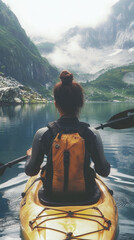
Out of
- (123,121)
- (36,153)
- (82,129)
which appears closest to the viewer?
(82,129)

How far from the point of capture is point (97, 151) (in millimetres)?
4383

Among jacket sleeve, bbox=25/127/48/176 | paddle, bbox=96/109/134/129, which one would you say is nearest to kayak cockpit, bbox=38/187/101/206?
jacket sleeve, bbox=25/127/48/176

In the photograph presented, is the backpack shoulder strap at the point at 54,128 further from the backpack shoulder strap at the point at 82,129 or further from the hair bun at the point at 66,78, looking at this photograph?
the hair bun at the point at 66,78

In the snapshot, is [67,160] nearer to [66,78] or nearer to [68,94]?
[68,94]

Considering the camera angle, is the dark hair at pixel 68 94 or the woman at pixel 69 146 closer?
the woman at pixel 69 146

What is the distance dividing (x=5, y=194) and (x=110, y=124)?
16.2 ft

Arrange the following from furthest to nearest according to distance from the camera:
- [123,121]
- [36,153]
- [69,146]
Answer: [123,121] < [36,153] < [69,146]

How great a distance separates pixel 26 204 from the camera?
538 centimetres

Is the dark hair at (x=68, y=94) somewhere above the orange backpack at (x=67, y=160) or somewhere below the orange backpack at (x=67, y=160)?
above

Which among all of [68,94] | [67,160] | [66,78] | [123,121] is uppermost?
[66,78]

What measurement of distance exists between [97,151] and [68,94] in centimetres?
130

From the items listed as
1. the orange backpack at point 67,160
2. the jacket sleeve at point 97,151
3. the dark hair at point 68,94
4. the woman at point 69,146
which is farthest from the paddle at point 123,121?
the orange backpack at point 67,160

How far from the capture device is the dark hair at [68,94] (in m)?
4.34

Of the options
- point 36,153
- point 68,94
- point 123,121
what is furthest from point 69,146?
point 123,121
